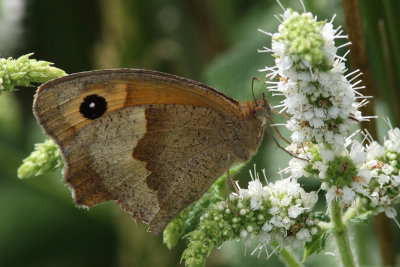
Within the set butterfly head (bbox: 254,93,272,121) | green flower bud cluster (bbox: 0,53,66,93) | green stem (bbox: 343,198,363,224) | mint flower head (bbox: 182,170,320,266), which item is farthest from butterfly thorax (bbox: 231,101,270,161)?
green flower bud cluster (bbox: 0,53,66,93)

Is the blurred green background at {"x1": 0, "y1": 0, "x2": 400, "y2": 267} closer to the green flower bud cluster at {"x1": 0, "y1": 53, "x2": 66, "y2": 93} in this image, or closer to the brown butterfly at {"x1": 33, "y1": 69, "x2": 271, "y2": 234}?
the brown butterfly at {"x1": 33, "y1": 69, "x2": 271, "y2": 234}

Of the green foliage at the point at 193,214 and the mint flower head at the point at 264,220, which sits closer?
the mint flower head at the point at 264,220

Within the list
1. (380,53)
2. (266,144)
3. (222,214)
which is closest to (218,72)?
(266,144)

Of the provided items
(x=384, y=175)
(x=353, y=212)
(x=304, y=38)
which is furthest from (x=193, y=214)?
(x=304, y=38)

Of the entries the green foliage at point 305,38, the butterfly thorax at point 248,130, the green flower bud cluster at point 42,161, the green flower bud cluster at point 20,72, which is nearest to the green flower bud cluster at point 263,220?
the butterfly thorax at point 248,130

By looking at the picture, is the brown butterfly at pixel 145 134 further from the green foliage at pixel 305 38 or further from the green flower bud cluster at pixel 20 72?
the green foliage at pixel 305 38

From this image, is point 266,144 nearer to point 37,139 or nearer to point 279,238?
point 279,238
